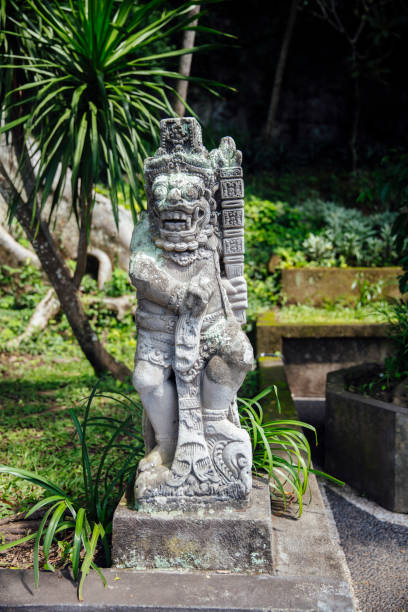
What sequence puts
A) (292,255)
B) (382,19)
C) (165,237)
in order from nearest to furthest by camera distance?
(165,237), (292,255), (382,19)

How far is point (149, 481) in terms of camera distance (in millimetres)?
2199

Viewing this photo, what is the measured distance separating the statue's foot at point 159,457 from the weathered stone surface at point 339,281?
4.40 m

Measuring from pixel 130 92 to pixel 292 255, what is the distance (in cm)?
357

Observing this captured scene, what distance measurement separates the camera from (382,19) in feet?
32.7

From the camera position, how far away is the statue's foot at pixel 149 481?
2.19m

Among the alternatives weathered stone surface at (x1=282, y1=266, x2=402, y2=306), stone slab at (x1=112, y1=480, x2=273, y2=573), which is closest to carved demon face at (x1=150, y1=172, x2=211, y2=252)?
stone slab at (x1=112, y1=480, x2=273, y2=573)

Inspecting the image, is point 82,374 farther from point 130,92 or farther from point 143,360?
point 143,360

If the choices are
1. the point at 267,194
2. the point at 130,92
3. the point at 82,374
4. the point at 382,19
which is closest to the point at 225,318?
the point at 130,92

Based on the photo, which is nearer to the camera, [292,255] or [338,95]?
[292,255]

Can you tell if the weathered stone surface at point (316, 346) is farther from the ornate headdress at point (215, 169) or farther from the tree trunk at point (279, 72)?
the tree trunk at point (279, 72)

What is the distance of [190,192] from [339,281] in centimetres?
453

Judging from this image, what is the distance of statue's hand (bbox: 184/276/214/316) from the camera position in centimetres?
220

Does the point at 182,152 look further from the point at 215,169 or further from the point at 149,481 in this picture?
the point at 149,481

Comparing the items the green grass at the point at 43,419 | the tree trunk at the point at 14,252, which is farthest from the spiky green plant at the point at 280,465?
the tree trunk at the point at 14,252
